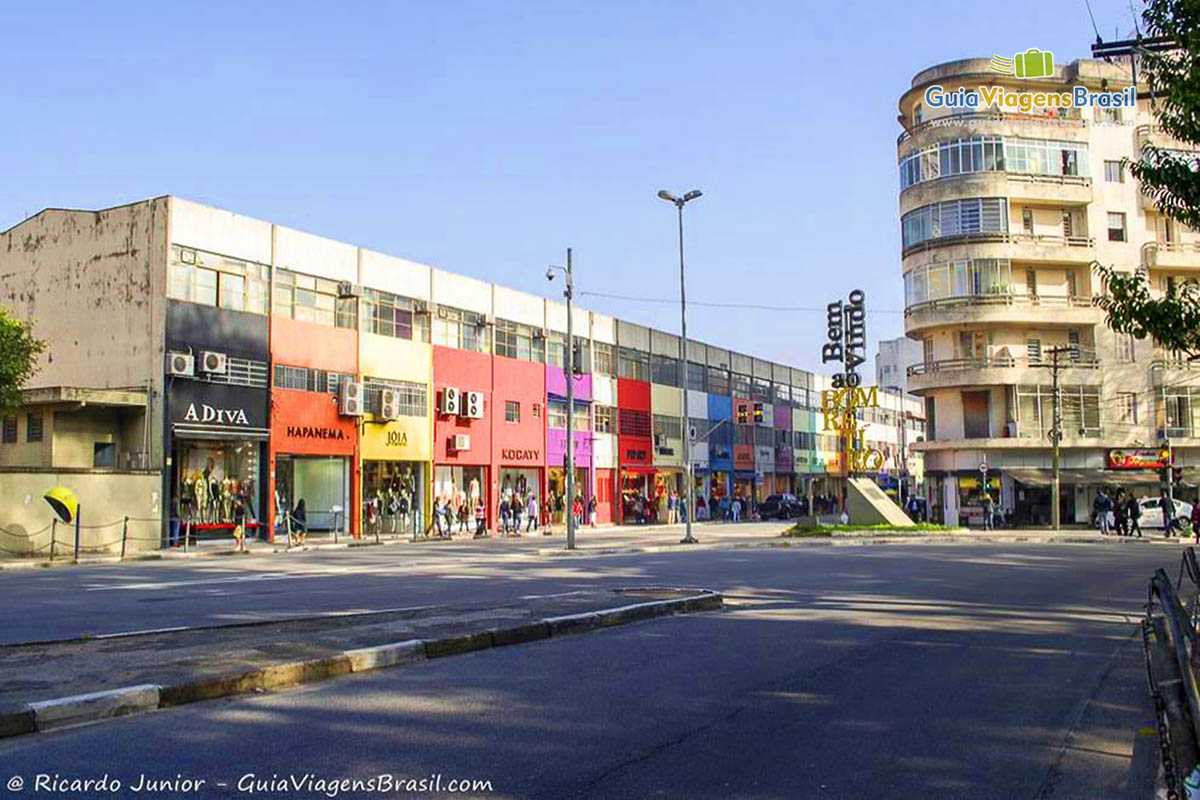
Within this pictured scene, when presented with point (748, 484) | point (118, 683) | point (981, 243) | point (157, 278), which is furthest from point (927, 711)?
point (748, 484)

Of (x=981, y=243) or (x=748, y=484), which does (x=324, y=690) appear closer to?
(x=981, y=243)

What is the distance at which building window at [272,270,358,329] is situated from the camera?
40.4 meters

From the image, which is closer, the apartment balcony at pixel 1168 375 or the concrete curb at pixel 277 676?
the concrete curb at pixel 277 676

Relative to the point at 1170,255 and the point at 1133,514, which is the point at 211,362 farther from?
the point at 1170,255

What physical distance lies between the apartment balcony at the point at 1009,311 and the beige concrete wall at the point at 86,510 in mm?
39191

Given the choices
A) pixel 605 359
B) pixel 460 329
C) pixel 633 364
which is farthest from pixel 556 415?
pixel 633 364

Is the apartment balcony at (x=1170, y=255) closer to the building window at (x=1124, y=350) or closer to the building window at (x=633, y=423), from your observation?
the building window at (x=1124, y=350)

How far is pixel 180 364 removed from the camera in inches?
1383

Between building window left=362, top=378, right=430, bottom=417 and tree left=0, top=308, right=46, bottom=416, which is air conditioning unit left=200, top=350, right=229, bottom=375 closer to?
tree left=0, top=308, right=46, bottom=416

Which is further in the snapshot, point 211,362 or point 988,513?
point 988,513

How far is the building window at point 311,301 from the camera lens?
133ft

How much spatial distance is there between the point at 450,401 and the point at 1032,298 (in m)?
30.5

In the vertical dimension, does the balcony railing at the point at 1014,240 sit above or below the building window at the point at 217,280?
above

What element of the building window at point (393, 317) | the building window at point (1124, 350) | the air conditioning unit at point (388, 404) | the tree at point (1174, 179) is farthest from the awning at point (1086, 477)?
the tree at point (1174, 179)
